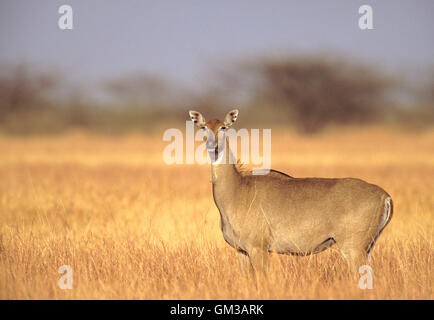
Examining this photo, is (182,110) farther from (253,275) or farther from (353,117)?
(253,275)

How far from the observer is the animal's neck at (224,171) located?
852 centimetres

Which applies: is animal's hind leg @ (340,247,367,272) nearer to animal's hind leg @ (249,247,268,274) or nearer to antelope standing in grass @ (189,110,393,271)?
antelope standing in grass @ (189,110,393,271)

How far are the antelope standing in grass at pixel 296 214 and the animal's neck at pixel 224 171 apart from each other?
17 millimetres

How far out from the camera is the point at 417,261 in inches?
336

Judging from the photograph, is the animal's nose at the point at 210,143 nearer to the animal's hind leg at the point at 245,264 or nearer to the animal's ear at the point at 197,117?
the animal's ear at the point at 197,117

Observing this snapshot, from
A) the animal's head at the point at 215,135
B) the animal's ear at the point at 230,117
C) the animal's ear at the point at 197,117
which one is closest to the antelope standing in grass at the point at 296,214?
the animal's head at the point at 215,135

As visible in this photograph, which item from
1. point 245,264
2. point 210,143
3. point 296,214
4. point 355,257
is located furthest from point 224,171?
point 355,257

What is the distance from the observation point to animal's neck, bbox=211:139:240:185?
8523mm

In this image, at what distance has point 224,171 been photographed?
8547mm

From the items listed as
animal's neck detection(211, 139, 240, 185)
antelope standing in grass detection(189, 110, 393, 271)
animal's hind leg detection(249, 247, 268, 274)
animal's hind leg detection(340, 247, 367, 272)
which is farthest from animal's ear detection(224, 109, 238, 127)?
animal's hind leg detection(340, 247, 367, 272)

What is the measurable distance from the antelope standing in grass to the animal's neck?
17 mm

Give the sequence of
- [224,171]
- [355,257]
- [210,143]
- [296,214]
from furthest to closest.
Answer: [224,171], [210,143], [296,214], [355,257]

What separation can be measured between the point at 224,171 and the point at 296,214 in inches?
51.6

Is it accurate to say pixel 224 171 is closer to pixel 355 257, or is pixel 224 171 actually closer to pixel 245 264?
pixel 245 264
